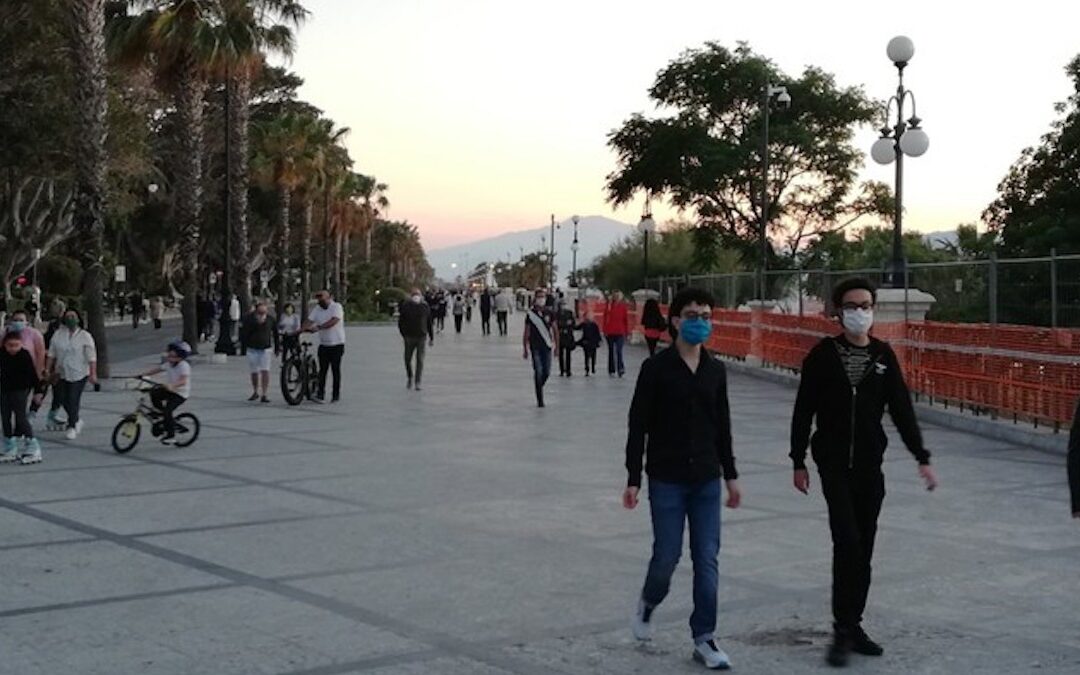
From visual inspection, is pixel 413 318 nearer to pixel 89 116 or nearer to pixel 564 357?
pixel 564 357

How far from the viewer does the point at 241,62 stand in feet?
95.6

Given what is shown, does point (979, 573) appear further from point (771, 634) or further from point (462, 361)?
point (462, 361)

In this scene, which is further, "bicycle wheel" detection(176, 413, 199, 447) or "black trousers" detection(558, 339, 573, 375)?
"black trousers" detection(558, 339, 573, 375)

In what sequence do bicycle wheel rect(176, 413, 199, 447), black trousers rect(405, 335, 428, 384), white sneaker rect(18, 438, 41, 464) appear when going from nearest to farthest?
white sneaker rect(18, 438, 41, 464) → bicycle wheel rect(176, 413, 199, 447) → black trousers rect(405, 335, 428, 384)

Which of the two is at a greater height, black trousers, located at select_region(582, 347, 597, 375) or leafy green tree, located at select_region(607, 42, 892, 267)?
leafy green tree, located at select_region(607, 42, 892, 267)

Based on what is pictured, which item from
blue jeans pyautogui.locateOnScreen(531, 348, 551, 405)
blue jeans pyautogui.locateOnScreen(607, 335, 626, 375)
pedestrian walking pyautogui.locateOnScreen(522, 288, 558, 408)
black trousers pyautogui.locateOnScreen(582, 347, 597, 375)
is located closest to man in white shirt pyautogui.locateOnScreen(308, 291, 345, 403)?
pedestrian walking pyautogui.locateOnScreen(522, 288, 558, 408)

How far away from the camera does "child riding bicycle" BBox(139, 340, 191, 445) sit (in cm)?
1381

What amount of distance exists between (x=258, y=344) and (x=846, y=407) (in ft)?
48.0

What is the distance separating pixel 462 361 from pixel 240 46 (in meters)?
8.65

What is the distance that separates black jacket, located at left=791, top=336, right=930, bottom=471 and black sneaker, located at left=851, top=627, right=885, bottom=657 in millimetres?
748

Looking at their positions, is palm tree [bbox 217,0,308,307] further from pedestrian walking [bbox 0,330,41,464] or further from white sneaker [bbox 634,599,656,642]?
white sneaker [bbox 634,599,656,642]

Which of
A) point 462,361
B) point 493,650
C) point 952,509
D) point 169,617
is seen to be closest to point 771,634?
point 493,650

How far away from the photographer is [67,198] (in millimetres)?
54438

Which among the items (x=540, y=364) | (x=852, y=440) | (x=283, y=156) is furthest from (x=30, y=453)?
(x=283, y=156)
